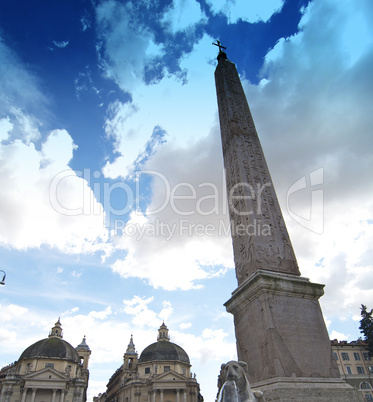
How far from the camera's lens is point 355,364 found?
39250 mm

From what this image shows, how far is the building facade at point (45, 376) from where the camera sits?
3866 cm

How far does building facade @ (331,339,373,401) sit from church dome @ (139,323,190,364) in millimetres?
21980

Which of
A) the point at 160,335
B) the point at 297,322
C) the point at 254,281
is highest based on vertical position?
the point at 160,335

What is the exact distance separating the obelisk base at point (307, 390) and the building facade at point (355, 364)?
132 ft

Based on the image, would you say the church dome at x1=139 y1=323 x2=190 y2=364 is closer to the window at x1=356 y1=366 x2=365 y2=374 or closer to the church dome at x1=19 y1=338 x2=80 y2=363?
the church dome at x1=19 y1=338 x2=80 y2=363

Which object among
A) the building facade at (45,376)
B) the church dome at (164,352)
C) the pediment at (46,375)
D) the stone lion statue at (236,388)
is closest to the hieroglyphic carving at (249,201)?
the stone lion statue at (236,388)

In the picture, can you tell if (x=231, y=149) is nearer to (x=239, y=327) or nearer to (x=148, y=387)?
(x=239, y=327)

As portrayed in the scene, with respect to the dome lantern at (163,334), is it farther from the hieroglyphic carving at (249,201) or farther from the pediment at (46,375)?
the hieroglyphic carving at (249,201)

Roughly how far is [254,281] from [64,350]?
155ft

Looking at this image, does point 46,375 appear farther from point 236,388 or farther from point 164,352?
point 236,388

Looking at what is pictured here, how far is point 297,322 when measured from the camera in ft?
18.6

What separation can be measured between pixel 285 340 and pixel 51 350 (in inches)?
1863

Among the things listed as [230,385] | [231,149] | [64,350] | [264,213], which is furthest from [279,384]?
[64,350]

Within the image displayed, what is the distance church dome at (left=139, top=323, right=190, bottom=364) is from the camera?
46.8m
